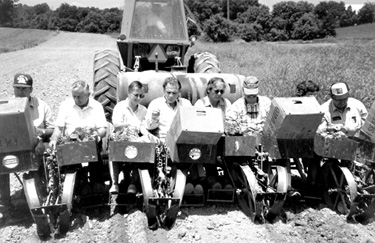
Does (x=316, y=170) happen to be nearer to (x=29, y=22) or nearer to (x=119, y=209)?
(x=119, y=209)

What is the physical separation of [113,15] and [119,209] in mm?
63142

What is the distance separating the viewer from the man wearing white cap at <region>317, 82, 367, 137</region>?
515 centimetres

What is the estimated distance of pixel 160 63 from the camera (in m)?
7.93

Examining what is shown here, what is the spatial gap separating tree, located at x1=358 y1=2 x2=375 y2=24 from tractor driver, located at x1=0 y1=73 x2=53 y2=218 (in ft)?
264

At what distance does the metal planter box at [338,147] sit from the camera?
15.6ft

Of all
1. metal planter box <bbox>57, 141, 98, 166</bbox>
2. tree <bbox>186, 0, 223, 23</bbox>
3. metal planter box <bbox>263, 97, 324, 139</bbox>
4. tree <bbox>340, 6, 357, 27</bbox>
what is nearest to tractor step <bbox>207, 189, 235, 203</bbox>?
metal planter box <bbox>263, 97, 324, 139</bbox>

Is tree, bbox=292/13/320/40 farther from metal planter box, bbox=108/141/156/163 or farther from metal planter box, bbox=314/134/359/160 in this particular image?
metal planter box, bbox=108/141/156/163

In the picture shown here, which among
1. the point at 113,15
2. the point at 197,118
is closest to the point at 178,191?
the point at 197,118

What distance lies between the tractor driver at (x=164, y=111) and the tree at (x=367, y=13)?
262ft

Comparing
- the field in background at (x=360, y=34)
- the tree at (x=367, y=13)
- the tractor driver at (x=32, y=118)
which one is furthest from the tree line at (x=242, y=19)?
the tractor driver at (x=32, y=118)

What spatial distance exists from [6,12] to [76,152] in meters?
73.7

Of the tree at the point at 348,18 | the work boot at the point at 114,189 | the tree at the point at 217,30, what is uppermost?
the work boot at the point at 114,189

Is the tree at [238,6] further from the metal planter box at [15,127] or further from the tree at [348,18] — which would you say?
the metal planter box at [15,127]

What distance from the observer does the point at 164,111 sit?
5.22m
